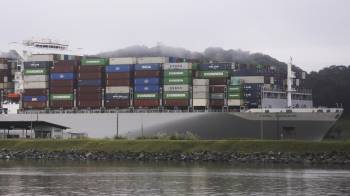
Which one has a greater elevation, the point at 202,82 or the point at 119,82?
the point at 119,82

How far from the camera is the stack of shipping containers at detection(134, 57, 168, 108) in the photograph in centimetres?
9288

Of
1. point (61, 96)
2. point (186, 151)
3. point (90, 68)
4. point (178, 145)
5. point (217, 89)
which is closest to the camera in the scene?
point (186, 151)

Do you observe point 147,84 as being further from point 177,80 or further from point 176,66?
point 176,66

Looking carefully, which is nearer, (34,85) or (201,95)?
(201,95)

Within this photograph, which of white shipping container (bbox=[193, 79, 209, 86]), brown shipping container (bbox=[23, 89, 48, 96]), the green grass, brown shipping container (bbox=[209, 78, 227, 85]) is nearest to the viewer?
the green grass

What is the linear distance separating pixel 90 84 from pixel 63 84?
13.4ft

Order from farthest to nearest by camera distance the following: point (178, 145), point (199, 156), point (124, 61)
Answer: point (124, 61), point (178, 145), point (199, 156)

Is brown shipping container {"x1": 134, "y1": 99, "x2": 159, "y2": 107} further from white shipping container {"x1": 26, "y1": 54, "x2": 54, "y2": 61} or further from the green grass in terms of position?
white shipping container {"x1": 26, "y1": 54, "x2": 54, "y2": 61}

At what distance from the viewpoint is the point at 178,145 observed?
266 ft

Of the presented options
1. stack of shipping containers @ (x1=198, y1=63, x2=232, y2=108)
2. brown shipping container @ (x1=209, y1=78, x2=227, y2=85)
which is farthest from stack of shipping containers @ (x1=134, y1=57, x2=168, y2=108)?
brown shipping container @ (x1=209, y1=78, x2=227, y2=85)

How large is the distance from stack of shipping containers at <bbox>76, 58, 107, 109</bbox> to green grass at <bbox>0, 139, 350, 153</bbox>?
9.42 m

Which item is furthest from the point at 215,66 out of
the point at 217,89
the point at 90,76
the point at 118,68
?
the point at 90,76

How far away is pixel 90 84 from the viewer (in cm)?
9650

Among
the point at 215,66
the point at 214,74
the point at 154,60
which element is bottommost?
the point at 214,74
